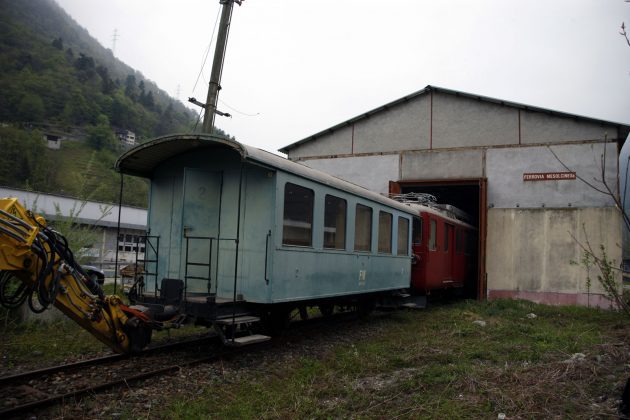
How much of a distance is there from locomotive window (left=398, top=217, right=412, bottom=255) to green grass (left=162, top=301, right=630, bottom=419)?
2.46 meters

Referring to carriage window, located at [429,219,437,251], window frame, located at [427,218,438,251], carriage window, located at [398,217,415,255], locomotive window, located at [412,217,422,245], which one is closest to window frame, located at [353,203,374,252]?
carriage window, located at [398,217,415,255]

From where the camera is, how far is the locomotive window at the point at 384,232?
11.0 metres

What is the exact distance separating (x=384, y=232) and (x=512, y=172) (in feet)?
25.7

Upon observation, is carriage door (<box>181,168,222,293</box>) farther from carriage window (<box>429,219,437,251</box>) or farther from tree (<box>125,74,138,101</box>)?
tree (<box>125,74,138,101</box>)

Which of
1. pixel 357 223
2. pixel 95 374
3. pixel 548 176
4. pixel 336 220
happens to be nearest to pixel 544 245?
pixel 548 176

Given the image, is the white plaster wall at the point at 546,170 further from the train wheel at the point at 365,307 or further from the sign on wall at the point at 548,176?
the train wheel at the point at 365,307

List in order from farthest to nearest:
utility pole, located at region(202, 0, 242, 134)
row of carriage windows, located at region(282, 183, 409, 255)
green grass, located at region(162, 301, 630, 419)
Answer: utility pole, located at region(202, 0, 242, 134) → row of carriage windows, located at region(282, 183, 409, 255) → green grass, located at region(162, 301, 630, 419)

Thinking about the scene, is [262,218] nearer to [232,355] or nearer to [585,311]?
[232,355]

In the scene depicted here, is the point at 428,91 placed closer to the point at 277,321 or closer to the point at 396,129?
the point at 396,129

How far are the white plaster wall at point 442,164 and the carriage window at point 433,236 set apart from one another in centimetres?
388

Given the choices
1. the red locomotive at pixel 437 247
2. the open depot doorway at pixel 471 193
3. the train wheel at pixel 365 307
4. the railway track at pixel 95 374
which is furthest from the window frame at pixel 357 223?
the open depot doorway at pixel 471 193

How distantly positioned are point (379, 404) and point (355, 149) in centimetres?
1488

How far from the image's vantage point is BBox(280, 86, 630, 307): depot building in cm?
1566

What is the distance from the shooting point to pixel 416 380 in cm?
637
